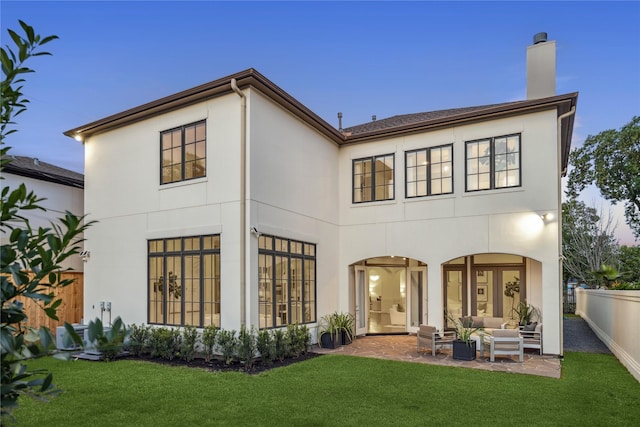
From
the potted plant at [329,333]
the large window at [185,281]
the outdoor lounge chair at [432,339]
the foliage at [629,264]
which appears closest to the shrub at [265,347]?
the large window at [185,281]

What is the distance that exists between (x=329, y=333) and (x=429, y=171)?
5622mm

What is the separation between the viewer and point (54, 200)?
15727 millimetres

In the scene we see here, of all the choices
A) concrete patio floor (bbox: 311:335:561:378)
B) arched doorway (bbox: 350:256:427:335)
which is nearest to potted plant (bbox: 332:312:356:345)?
concrete patio floor (bbox: 311:335:561:378)

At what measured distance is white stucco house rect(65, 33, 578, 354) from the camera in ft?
36.5

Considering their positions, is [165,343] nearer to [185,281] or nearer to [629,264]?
[185,281]

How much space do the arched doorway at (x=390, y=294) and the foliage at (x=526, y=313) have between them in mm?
3055

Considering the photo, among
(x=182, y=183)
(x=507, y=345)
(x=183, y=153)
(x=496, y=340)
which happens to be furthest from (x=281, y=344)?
(x=183, y=153)

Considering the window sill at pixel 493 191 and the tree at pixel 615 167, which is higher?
the tree at pixel 615 167

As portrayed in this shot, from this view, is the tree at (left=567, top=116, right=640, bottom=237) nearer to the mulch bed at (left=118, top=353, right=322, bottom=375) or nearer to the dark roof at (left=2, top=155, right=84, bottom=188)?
the mulch bed at (left=118, top=353, right=322, bottom=375)

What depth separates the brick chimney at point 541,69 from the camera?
13.3m

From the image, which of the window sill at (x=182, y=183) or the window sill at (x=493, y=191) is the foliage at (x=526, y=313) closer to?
the window sill at (x=493, y=191)

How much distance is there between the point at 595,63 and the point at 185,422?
71.5 ft

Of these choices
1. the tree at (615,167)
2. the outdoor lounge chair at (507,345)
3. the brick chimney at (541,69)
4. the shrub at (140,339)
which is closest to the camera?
the outdoor lounge chair at (507,345)

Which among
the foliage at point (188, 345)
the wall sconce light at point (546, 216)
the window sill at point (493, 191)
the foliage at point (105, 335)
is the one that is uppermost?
the window sill at point (493, 191)
